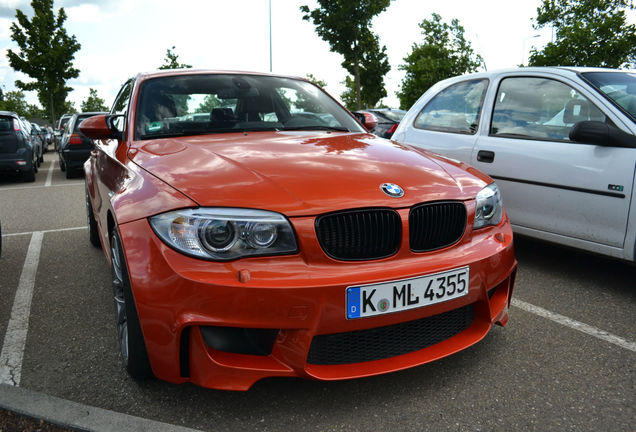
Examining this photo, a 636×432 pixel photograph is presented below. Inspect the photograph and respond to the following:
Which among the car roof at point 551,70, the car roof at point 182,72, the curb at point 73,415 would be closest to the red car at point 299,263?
the curb at point 73,415

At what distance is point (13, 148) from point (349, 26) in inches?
786

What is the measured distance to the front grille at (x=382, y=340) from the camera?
2.13 metres

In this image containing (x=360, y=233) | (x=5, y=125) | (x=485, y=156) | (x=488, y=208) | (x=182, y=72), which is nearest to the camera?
(x=360, y=233)

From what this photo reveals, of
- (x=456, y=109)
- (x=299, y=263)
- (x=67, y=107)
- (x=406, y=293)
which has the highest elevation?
(x=456, y=109)

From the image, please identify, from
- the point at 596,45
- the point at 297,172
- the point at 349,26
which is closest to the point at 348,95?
the point at 349,26

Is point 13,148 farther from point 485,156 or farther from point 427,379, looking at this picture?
point 427,379

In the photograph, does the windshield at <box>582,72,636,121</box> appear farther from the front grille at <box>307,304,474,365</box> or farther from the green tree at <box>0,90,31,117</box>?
the green tree at <box>0,90,31,117</box>

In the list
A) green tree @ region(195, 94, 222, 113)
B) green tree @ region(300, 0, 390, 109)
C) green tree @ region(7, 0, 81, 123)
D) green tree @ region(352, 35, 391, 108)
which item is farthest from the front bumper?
green tree @ region(7, 0, 81, 123)

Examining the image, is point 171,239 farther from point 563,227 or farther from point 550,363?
point 563,227

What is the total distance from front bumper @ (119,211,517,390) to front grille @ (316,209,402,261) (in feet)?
0.12

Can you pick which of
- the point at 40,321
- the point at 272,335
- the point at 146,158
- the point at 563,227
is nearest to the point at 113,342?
the point at 40,321

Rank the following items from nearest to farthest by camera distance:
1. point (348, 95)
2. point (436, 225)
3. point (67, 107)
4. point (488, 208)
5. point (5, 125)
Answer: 1. point (436, 225)
2. point (488, 208)
3. point (5, 125)
4. point (67, 107)
5. point (348, 95)

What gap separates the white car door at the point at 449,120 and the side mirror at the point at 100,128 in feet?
8.90

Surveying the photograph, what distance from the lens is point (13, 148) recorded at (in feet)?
37.4
